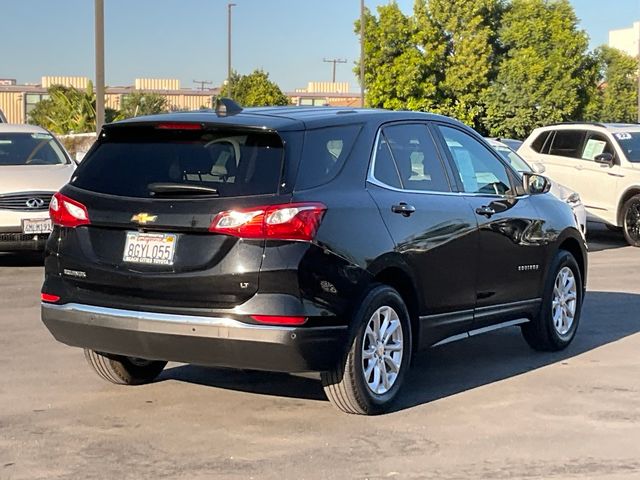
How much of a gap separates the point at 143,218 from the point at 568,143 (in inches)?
491

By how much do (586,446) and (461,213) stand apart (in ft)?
6.02

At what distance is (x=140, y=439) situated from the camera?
5.38m

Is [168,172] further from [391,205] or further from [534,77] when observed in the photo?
[534,77]

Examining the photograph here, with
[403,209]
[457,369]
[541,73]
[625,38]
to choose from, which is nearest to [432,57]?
[541,73]

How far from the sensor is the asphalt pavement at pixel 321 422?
494 centimetres

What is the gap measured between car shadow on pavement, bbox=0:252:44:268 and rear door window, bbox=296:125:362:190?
775 centimetres

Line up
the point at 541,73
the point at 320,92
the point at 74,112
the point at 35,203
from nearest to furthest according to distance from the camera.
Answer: the point at 35,203 → the point at 541,73 → the point at 74,112 → the point at 320,92

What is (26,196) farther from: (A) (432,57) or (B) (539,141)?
(A) (432,57)

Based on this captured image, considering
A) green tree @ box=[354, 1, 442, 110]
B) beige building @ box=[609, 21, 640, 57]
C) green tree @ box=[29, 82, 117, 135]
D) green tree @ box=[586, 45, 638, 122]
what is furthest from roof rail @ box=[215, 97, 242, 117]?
beige building @ box=[609, 21, 640, 57]

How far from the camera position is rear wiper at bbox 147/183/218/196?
5.37 m

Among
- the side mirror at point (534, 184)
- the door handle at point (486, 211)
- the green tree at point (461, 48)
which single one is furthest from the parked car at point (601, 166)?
the green tree at point (461, 48)

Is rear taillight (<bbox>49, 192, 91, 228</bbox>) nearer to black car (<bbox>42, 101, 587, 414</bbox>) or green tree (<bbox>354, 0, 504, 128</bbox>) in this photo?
black car (<bbox>42, 101, 587, 414</bbox>)

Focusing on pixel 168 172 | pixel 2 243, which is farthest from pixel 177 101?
pixel 168 172

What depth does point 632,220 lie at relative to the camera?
51.4ft
